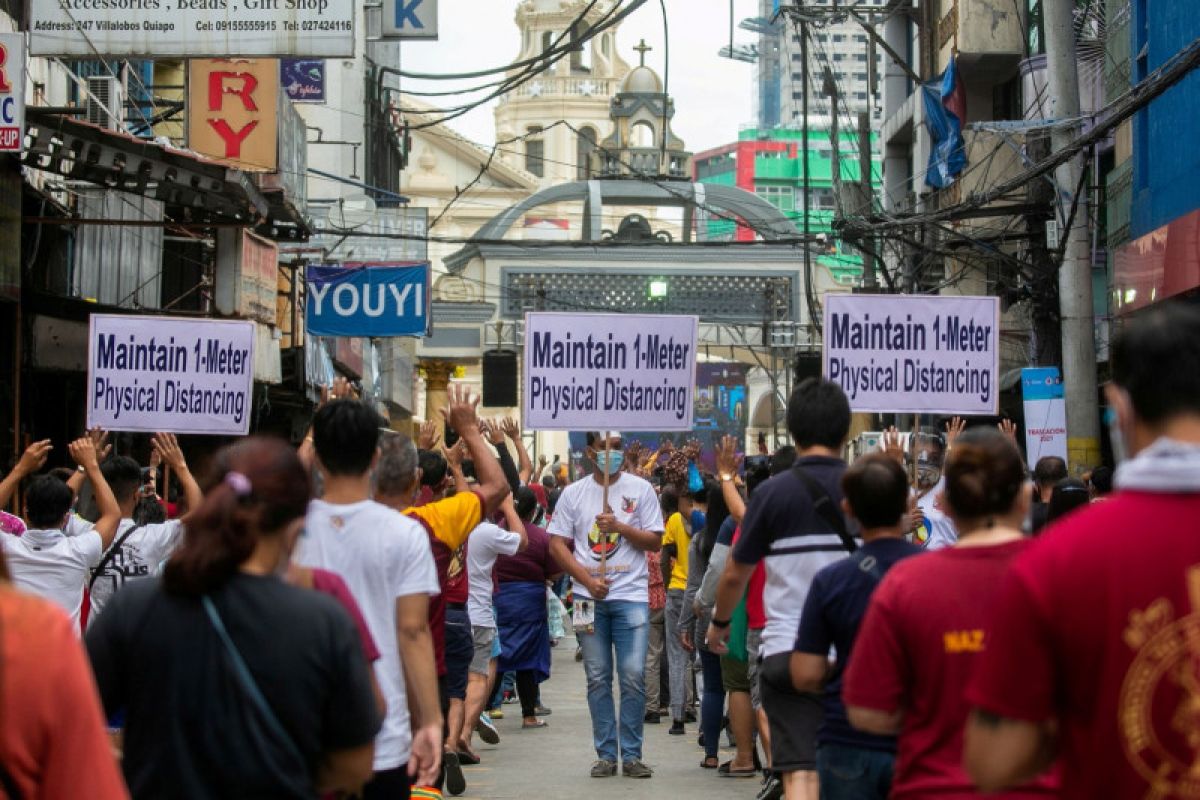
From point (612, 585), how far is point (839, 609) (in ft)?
18.2

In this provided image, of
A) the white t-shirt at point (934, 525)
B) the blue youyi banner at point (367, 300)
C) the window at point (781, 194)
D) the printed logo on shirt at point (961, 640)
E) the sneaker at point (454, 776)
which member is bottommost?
the sneaker at point (454, 776)

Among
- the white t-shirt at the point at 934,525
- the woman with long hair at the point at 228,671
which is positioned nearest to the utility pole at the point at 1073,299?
the white t-shirt at the point at 934,525

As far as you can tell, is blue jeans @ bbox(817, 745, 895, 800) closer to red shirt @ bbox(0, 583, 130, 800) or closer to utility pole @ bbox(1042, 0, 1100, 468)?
red shirt @ bbox(0, 583, 130, 800)

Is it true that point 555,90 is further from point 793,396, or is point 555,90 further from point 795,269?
point 793,396

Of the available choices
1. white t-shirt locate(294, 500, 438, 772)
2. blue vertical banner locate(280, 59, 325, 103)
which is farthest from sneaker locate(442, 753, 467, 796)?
blue vertical banner locate(280, 59, 325, 103)

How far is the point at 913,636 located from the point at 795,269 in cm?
5407

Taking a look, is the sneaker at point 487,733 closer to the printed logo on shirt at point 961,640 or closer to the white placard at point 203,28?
the white placard at point 203,28

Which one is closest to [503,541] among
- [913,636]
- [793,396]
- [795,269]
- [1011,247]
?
[793,396]

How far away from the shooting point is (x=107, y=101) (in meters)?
19.1

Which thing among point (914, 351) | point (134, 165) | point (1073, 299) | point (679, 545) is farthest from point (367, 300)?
point (914, 351)

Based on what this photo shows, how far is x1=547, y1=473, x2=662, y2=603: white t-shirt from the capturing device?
11125 millimetres

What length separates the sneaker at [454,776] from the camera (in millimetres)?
10406

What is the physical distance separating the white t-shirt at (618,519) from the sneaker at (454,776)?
1322 mm

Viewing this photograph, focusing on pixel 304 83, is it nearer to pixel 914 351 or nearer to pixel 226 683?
pixel 914 351
